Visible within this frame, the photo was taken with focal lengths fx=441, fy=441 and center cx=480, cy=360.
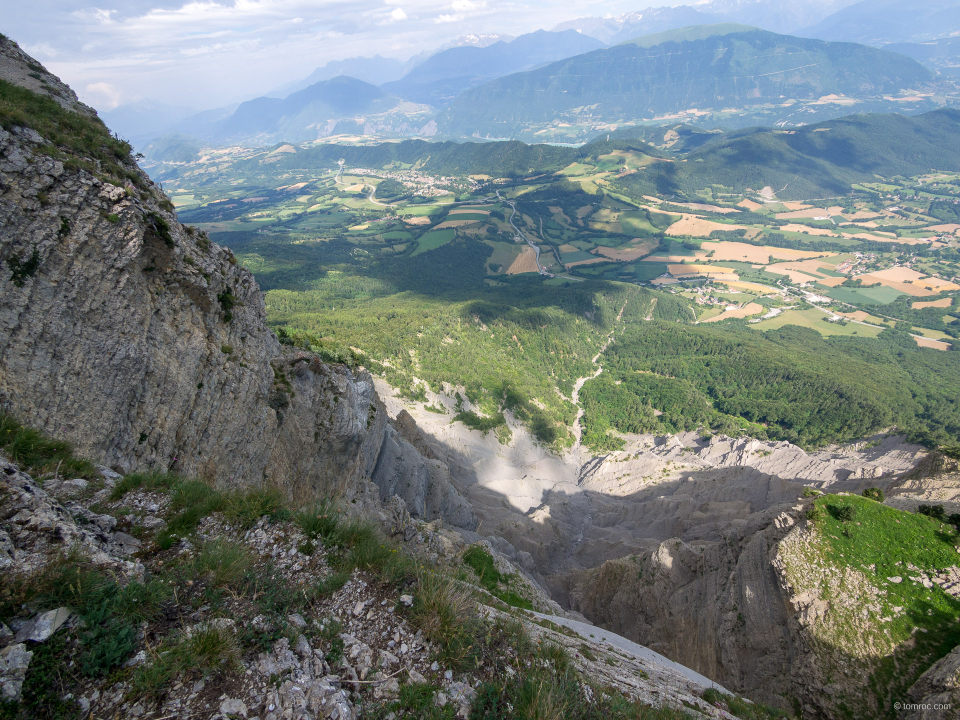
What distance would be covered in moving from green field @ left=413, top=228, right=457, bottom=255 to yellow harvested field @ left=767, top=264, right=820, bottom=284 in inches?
4664

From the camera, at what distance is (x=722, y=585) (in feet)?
85.7

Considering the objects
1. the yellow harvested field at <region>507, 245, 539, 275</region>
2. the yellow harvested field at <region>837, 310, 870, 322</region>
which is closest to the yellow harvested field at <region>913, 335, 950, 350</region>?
the yellow harvested field at <region>837, 310, 870, 322</region>

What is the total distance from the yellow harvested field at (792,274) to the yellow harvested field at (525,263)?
275 ft

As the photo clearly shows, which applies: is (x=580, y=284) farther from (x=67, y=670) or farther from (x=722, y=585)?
(x=67, y=670)

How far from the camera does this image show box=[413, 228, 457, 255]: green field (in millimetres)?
166375

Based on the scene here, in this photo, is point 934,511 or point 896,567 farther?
point 934,511

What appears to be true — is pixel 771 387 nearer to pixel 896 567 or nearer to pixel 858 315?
pixel 858 315

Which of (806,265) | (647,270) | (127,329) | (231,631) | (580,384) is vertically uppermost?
(127,329)

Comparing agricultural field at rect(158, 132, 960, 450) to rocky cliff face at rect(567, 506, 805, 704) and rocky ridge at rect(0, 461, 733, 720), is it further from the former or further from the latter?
rocky cliff face at rect(567, 506, 805, 704)

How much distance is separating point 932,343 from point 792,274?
50.2 meters

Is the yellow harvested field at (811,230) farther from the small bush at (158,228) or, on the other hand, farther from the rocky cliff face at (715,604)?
the small bush at (158,228)

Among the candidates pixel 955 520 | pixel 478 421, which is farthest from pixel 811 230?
pixel 955 520

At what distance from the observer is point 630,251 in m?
176

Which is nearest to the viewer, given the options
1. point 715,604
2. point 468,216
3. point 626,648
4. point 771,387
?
point 626,648
